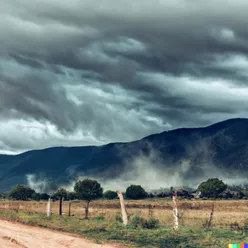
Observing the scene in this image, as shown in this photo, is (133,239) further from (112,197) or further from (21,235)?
(112,197)

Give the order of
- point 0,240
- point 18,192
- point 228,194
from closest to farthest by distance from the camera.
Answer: point 0,240 → point 18,192 → point 228,194

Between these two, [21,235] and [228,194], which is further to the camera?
[228,194]

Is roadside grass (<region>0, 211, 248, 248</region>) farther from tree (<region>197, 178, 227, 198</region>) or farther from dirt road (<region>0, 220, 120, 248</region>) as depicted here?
tree (<region>197, 178, 227, 198</region>)

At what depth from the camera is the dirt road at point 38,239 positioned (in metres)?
26.2

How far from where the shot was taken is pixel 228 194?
158m

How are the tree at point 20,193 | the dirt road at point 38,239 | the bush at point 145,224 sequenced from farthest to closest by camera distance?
1. the tree at point 20,193
2. the bush at point 145,224
3. the dirt road at point 38,239

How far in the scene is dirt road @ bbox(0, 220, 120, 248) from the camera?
26.2 metres

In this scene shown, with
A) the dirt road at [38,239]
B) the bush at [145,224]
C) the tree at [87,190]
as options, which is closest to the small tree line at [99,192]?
the tree at [87,190]

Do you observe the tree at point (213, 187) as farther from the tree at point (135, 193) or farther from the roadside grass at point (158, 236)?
the roadside grass at point (158, 236)

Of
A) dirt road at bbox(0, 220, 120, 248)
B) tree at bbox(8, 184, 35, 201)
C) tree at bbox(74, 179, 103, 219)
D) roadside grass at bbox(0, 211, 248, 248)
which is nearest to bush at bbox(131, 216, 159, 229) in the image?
roadside grass at bbox(0, 211, 248, 248)

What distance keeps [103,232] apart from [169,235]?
201 inches

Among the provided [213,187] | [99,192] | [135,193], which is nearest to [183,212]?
[99,192]

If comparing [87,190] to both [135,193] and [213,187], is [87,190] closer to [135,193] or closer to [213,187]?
[213,187]

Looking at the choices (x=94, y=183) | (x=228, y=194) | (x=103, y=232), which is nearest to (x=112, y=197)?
(x=228, y=194)
